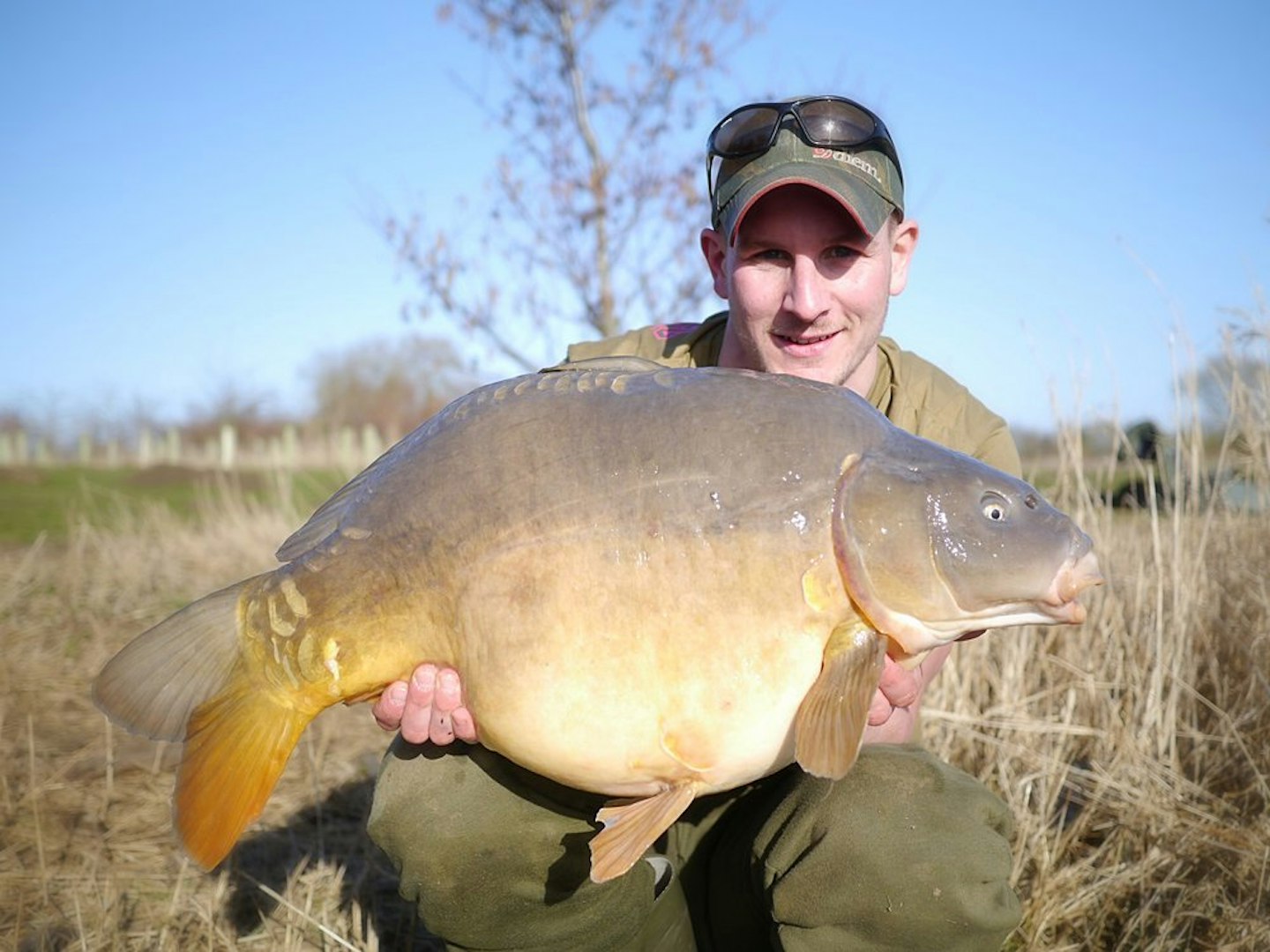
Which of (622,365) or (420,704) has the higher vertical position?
(622,365)

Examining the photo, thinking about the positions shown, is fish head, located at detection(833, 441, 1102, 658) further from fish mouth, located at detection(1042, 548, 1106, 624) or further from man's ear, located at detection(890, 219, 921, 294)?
man's ear, located at detection(890, 219, 921, 294)

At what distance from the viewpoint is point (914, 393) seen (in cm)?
239

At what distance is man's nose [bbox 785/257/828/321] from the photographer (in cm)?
211

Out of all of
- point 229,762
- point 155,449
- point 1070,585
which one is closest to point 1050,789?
point 1070,585

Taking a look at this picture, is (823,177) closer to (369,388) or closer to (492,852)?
(492,852)

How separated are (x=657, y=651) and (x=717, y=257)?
1194 millimetres

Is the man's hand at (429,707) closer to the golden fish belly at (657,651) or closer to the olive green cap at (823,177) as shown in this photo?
the golden fish belly at (657,651)

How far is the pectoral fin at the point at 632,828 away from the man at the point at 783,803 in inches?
10.8

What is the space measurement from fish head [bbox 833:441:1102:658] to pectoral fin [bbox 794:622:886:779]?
4 cm

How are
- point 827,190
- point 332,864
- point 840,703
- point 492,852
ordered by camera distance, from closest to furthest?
point 840,703 < point 492,852 < point 827,190 < point 332,864

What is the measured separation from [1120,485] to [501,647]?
11.7 feet

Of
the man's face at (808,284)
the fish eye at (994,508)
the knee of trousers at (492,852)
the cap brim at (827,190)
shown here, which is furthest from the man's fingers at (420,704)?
the cap brim at (827,190)

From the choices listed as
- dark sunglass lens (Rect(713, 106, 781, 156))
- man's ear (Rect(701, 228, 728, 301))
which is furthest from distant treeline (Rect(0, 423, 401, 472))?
dark sunglass lens (Rect(713, 106, 781, 156))

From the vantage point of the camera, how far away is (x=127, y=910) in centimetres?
Result: 228
